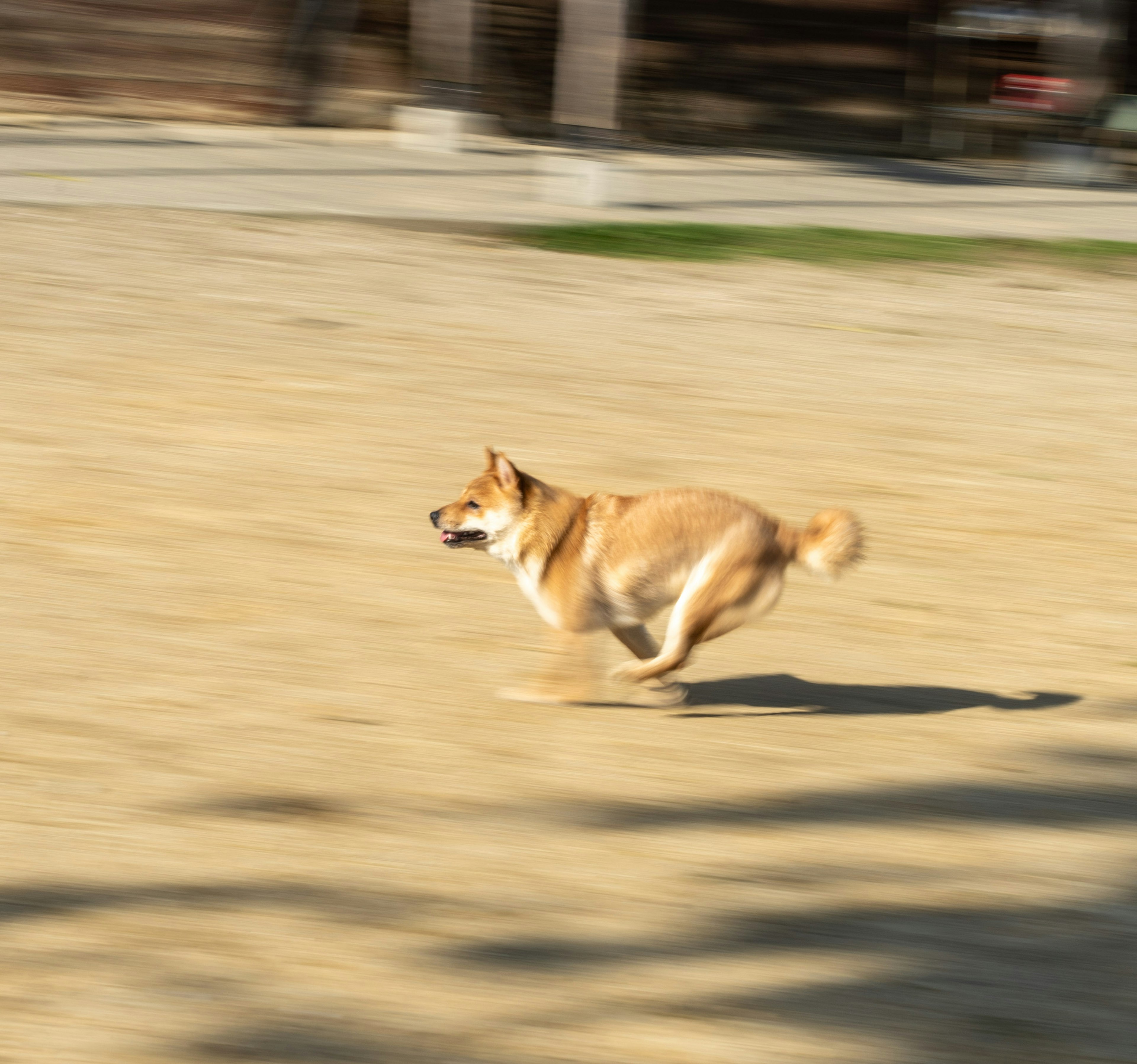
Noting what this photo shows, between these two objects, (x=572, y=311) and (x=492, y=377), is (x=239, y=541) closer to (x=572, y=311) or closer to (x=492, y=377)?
(x=492, y=377)

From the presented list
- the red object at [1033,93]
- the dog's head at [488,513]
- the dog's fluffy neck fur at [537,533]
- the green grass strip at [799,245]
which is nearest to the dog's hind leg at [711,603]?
the dog's fluffy neck fur at [537,533]

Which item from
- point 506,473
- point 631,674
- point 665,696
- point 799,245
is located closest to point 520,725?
point 631,674

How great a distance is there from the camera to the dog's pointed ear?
17.1 feet

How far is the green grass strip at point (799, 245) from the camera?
13.3 metres

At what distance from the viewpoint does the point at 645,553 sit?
16.9 feet

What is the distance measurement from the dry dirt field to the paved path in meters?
4.07

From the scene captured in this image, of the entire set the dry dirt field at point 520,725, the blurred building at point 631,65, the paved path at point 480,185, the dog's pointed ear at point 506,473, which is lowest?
the dry dirt field at point 520,725

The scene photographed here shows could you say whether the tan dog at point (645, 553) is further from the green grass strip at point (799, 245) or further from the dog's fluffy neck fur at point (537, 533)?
the green grass strip at point (799, 245)

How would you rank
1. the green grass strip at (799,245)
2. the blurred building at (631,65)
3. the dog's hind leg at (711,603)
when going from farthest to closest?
the blurred building at (631,65), the green grass strip at (799,245), the dog's hind leg at (711,603)

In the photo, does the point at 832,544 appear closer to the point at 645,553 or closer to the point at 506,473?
the point at 645,553

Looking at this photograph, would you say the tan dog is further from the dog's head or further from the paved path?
the paved path

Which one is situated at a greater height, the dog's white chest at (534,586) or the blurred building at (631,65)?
the blurred building at (631,65)

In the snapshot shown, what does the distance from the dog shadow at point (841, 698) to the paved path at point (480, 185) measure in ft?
28.7

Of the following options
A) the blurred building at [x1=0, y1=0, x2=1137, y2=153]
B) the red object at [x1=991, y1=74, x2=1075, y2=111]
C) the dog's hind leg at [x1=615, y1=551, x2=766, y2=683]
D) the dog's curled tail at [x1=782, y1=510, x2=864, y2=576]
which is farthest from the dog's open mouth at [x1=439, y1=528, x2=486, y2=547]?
the red object at [x1=991, y1=74, x2=1075, y2=111]
